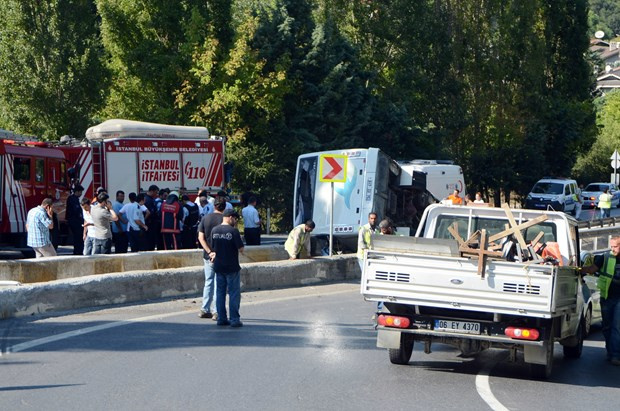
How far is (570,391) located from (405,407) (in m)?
2.24

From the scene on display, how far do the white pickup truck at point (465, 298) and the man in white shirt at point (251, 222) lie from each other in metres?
11.5

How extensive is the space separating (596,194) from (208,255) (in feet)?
162

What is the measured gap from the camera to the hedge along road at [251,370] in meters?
8.95

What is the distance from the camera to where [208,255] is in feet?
44.6

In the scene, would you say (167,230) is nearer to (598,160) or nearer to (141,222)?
(141,222)

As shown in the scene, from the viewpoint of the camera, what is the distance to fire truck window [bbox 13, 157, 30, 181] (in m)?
24.3

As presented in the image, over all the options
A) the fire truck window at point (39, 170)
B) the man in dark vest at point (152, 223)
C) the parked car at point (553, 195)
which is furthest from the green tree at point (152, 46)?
the parked car at point (553, 195)

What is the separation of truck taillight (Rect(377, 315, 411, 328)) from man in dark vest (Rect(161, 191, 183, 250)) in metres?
11.4

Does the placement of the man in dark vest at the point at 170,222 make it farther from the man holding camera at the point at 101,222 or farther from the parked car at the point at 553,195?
the parked car at the point at 553,195

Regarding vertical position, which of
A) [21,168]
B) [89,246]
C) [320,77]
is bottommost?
[89,246]

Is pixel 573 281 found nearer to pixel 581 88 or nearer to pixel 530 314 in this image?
pixel 530 314

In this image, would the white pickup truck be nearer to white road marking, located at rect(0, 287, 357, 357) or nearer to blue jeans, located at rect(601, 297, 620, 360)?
blue jeans, located at rect(601, 297, 620, 360)

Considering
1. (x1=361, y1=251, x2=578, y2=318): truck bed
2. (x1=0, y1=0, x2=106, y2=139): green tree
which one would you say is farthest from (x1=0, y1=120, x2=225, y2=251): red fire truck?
(x1=361, y1=251, x2=578, y2=318): truck bed

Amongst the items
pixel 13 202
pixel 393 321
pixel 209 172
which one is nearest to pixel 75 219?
pixel 13 202
